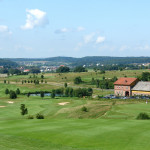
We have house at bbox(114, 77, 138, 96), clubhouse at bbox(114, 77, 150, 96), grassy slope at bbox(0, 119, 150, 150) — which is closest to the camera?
grassy slope at bbox(0, 119, 150, 150)

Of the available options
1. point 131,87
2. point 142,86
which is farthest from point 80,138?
point 131,87

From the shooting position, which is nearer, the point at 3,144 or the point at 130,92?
the point at 3,144

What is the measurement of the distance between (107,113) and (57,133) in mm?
29509

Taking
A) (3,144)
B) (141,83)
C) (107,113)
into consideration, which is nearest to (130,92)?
(141,83)

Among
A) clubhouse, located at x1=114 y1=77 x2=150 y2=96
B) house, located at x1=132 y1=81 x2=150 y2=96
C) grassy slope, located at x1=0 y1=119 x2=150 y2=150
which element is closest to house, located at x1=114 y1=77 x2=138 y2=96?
clubhouse, located at x1=114 y1=77 x2=150 y2=96

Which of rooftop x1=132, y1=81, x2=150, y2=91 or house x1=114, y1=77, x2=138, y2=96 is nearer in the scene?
rooftop x1=132, y1=81, x2=150, y2=91

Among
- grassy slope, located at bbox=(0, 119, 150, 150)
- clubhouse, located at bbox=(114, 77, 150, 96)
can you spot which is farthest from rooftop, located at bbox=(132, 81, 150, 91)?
grassy slope, located at bbox=(0, 119, 150, 150)

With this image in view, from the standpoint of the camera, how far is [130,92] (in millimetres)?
106062

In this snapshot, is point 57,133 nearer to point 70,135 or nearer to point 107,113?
point 70,135

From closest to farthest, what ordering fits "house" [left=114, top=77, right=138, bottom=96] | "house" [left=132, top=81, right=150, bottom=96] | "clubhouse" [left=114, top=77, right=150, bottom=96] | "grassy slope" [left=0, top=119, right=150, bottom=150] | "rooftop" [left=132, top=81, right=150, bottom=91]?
"grassy slope" [left=0, top=119, right=150, bottom=150], "house" [left=132, top=81, right=150, bottom=96], "rooftop" [left=132, top=81, right=150, bottom=91], "clubhouse" [left=114, top=77, right=150, bottom=96], "house" [left=114, top=77, right=138, bottom=96]

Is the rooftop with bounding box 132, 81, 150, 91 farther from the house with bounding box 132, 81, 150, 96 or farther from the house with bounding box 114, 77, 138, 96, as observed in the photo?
the house with bounding box 114, 77, 138, 96

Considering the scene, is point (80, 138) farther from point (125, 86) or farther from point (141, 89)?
point (125, 86)

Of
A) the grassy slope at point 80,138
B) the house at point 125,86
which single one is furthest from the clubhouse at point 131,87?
the grassy slope at point 80,138

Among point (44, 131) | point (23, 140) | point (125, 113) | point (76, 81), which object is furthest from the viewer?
point (76, 81)
